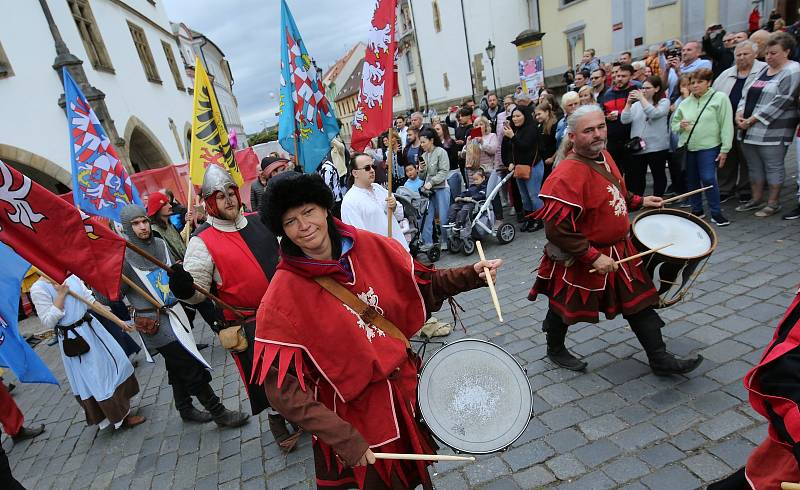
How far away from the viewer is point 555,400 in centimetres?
347

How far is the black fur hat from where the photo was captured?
1.96 m

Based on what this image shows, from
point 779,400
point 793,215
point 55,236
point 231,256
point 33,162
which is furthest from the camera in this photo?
point 33,162

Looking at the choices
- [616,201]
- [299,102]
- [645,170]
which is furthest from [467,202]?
[616,201]

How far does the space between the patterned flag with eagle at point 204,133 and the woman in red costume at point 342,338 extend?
3.21 m

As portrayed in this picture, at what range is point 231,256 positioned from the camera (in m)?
3.15

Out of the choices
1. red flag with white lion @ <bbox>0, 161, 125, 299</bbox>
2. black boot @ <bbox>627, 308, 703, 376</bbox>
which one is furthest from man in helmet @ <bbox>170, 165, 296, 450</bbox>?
black boot @ <bbox>627, 308, 703, 376</bbox>

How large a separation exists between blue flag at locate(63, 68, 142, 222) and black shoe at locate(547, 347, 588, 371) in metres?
4.73

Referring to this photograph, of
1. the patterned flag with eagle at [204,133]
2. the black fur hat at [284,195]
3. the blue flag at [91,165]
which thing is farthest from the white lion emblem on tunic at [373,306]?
the blue flag at [91,165]

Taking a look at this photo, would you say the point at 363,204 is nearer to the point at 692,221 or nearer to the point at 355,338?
the point at 355,338

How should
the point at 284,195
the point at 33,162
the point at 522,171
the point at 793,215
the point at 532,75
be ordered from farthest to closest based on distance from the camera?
the point at 532,75 < the point at 33,162 < the point at 522,171 < the point at 793,215 < the point at 284,195

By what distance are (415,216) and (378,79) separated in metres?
3.62

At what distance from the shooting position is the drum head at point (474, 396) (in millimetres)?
2090

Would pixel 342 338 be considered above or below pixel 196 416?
above

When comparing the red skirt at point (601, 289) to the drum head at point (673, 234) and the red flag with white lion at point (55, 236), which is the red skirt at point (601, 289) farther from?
the red flag with white lion at point (55, 236)
